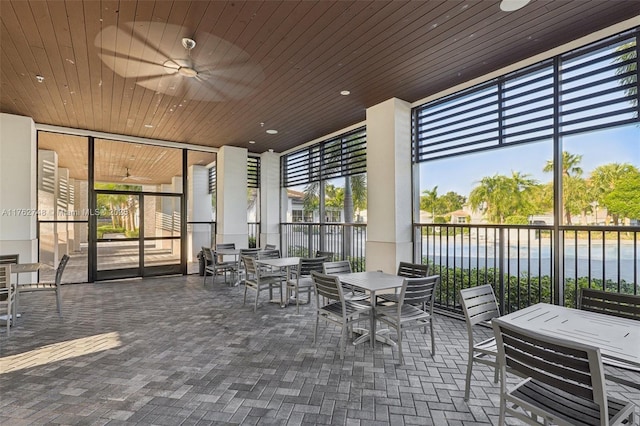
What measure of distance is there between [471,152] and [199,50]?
3.85 meters

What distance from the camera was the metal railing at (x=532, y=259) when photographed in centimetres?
329

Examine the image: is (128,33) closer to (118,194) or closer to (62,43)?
(62,43)

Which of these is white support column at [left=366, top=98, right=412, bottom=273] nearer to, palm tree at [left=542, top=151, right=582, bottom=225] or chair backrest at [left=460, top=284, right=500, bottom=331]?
palm tree at [left=542, top=151, right=582, bottom=225]

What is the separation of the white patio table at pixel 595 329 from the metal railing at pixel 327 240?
3.75 metres

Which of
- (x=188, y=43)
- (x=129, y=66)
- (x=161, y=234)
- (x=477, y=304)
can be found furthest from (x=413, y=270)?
(x=161, y=234)

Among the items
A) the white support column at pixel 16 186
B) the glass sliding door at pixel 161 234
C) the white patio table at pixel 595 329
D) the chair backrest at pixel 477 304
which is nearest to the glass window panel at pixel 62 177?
the white support column at pixel 16 186

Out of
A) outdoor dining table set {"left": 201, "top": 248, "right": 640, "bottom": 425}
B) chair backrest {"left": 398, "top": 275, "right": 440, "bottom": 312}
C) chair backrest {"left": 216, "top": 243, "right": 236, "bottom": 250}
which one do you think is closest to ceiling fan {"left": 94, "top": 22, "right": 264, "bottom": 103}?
outdoor dining table set {"left": 201, "top": 248, "right": 640, "bottom": 425}

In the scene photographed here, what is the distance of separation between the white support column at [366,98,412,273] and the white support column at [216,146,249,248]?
167 inches

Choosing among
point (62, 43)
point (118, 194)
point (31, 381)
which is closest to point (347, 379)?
point (31, 381)

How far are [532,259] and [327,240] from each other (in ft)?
13.6

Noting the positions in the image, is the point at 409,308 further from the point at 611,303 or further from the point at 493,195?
the point at 493,195

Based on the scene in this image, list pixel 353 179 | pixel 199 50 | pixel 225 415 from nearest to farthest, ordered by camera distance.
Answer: pixel 225 415
pixel 199 50
pixel 353 179

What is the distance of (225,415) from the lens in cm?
227

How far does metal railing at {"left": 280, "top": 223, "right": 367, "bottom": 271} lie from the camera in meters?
6.38
